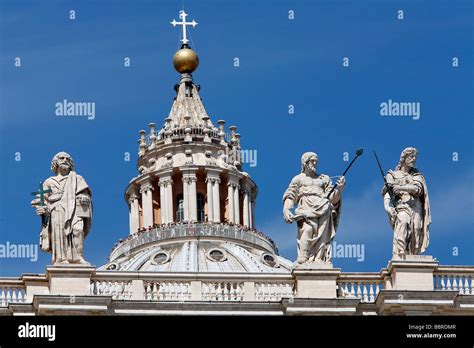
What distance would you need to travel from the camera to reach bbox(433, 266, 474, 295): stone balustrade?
78.6m

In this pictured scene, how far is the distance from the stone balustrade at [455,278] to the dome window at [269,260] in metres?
49.8

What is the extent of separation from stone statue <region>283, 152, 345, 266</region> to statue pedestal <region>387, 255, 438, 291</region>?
81.0 inches

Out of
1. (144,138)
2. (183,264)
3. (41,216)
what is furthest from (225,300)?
(144,138)

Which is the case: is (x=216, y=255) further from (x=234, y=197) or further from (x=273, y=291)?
(x=273, y=291)

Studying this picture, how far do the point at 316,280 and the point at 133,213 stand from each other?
59065 millimetres

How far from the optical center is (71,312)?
7638cm

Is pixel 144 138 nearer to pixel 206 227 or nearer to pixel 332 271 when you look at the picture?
pixel 206 227

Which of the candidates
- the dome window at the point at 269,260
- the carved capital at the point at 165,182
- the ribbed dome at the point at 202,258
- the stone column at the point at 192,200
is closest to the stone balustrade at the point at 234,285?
the ribbed dome at the point at 202,258

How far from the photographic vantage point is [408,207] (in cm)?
7931

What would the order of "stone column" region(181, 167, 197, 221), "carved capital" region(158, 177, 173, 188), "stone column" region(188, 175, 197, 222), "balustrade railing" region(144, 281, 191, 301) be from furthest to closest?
"carved capital" region(158, 177, 173, 188), "stone column" region(181, 167, 197, 221), "stone column" region(188, 175, 197, 222), "balustrade railing" region(144, 281, 191, 301)

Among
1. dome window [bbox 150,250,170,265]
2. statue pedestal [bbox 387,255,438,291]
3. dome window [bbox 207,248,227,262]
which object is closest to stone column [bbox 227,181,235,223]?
dome window [bbox 207,248,227,262]

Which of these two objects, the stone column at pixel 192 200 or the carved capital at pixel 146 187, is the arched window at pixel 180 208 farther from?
the carved capital at pixel 146 187

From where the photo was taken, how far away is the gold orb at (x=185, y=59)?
140 metres

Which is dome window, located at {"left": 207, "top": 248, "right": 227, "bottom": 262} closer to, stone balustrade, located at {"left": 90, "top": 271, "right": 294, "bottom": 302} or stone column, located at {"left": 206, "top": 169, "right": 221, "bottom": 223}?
stone column, located at {"left": 206, "top": 169, "right": 221, "bottom": 223}
